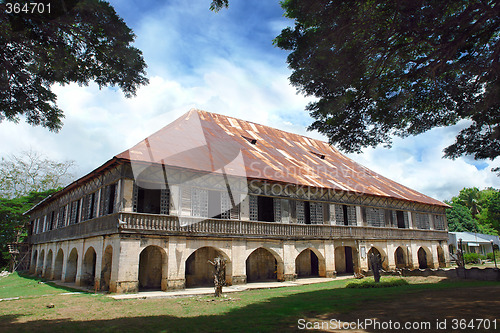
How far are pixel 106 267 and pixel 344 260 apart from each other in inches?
616

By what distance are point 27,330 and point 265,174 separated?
12374 millimetres

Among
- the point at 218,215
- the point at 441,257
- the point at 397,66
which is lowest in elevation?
the point at 441,257

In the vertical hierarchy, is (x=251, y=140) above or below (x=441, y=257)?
above

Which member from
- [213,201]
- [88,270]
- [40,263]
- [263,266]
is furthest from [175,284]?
[40,263]

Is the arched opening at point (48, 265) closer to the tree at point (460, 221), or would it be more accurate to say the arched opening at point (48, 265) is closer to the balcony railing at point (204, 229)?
the balcony railing at point (204, 229)

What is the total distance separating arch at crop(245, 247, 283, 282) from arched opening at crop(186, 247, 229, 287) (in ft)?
8.23

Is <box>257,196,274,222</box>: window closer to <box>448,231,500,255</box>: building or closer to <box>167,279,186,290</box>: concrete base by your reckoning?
<box>167,279,186,290</box>: concrete base

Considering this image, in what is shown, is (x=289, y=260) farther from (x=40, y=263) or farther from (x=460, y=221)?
(x=460, y=221)

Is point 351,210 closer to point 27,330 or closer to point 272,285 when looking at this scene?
point 272,285

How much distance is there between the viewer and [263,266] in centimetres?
1922

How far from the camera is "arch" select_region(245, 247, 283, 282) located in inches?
730

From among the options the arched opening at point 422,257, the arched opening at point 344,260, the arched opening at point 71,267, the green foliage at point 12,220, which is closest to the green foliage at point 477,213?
the arched opening at point 422,257

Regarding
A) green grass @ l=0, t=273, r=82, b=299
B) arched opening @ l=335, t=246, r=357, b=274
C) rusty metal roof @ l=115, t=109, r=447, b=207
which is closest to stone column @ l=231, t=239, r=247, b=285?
rusty metal roof @ l=115, t=109, r=447, b=207

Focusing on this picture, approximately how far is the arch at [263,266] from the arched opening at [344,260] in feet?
18.5
